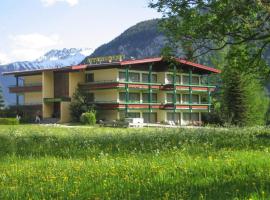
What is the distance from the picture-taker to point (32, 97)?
8725 centimetres

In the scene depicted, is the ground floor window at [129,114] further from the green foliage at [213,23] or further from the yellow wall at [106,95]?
the green foliage at [213,23]

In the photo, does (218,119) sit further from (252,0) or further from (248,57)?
(252,0)

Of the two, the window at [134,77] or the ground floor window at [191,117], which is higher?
the window at [134,77]

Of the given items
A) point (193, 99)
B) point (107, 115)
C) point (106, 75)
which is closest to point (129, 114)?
point (107, 115)

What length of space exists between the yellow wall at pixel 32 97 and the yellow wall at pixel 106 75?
1202cm

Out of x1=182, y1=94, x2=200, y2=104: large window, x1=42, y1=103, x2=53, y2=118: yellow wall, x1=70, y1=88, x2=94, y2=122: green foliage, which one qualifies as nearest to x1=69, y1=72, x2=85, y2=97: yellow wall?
x1=70, y1=88, x2=94, y2=122: green foliage

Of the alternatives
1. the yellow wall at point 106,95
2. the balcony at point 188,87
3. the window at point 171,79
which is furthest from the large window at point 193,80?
the yellow wall at point 106,95

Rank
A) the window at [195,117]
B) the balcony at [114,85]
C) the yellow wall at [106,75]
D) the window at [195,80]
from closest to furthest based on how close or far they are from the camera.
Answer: the balcony at [114,85] < the yellow wall at [106,75] < the window at [195,80] < the window at [195,117]

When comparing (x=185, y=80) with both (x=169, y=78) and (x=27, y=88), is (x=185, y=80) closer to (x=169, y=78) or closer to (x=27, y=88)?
(x=169, y=78)

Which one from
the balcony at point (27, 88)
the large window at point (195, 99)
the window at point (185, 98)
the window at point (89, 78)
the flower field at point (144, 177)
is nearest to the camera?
the flower field at point (144, 177)

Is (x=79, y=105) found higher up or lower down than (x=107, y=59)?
lower down

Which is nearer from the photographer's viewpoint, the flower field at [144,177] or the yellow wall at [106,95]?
the flower field at [144,177]

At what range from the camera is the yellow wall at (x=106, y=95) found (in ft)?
252

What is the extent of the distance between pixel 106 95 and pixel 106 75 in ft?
9.63
